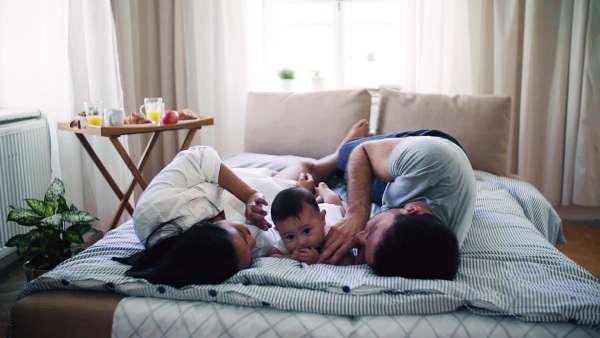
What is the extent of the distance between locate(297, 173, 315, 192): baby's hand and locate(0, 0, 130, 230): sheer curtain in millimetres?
1483

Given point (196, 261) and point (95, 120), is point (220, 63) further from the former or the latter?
point (196, 261)

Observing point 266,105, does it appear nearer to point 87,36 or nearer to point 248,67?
point 248,67

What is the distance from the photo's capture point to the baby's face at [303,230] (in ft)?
4.99

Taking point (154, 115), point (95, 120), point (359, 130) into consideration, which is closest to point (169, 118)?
point (154, 115)

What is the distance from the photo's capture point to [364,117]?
2.82 meters

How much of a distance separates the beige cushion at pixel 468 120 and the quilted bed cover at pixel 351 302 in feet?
3.99

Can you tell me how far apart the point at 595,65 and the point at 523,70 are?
397 millimetres

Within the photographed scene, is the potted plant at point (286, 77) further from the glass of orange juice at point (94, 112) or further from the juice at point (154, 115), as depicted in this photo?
the glass of orange juice at point (94, 112)

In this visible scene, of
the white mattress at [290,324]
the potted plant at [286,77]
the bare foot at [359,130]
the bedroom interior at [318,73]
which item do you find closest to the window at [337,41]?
the bedroom interior at [318,73]

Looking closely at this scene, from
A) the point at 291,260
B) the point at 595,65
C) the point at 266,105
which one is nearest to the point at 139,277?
the point at 291,260

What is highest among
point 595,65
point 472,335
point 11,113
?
point 595,65

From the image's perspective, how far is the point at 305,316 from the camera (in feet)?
3.96

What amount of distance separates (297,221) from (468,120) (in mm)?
1432

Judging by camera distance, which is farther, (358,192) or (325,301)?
(358,192)
